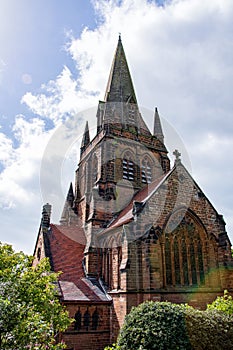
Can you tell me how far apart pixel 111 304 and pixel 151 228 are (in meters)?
5.33

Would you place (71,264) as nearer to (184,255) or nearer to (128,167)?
(184,255)

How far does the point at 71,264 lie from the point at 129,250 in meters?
6.10

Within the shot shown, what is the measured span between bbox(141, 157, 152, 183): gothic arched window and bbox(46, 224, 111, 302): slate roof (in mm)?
7958

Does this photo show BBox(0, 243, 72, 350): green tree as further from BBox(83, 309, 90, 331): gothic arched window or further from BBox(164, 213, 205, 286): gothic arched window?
BBox(164, 213, 205, 286): gothic arched window

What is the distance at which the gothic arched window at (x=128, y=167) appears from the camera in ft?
87.8

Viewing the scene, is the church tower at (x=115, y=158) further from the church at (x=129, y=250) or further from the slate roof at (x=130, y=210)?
the slate roof at (x=130, y=210)

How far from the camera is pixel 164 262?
655 inches

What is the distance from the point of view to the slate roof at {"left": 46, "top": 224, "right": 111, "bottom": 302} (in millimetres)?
17109

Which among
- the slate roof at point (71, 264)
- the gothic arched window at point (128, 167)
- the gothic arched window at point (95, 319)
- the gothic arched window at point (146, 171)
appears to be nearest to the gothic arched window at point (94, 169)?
the gothic arched window at point (128, 167)

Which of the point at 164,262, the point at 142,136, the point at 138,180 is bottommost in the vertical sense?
the point at 164,262

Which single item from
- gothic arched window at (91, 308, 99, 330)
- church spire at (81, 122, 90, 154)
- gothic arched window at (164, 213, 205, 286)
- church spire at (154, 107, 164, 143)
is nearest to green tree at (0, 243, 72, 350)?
gothic arched window at (91, 308, 99, 330)

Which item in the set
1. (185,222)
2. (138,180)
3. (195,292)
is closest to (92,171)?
(138,180)

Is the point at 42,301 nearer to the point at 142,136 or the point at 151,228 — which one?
the point at 151,228

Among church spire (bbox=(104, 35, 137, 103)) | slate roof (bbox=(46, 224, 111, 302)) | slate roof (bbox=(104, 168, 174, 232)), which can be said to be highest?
church spire (bbox=(104, 35, 137, 103))
